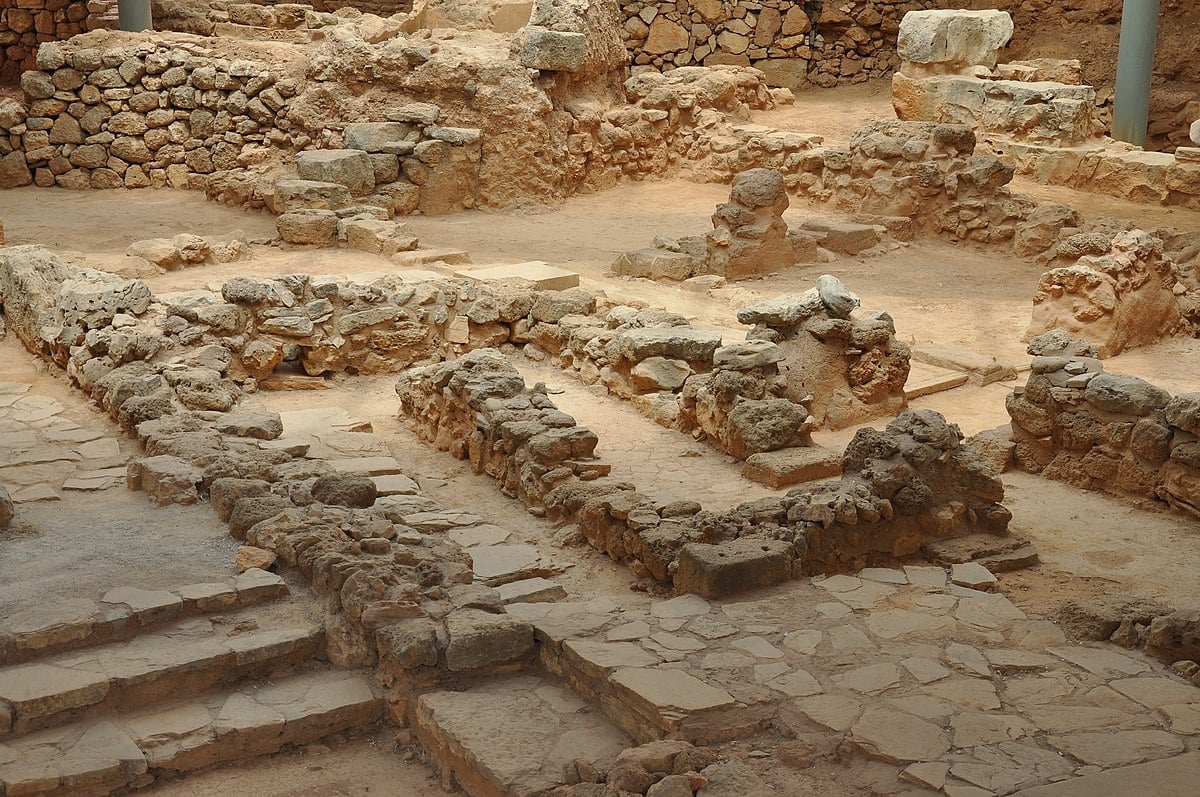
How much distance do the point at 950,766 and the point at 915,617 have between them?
1270mm

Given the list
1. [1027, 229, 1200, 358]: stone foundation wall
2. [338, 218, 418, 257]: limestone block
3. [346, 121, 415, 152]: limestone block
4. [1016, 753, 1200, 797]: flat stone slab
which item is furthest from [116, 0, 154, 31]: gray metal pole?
[1016, 753, 1200, 797]: flat stone slab

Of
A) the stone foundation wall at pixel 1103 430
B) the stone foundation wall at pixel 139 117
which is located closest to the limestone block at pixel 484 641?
the stone foundation wall at pixel 1103 430

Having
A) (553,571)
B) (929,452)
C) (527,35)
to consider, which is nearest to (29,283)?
(553,571)

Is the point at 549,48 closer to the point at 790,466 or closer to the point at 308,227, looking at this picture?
the point at 308,227

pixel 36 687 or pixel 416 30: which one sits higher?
pixel 416 30

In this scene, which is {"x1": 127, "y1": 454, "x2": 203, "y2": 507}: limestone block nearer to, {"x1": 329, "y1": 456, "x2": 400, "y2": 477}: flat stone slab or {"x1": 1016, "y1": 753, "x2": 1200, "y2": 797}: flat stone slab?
{"x1": 329, "y1": 456, "x2": 400, "y2": 477}: flat stone slab

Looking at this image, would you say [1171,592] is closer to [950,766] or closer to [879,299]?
[950,766]

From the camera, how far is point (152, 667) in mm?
4895

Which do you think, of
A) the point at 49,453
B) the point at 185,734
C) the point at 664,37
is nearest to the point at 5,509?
the point at 49,453

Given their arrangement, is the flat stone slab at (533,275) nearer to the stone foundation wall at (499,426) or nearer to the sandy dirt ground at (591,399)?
the sandy dirt ground at (591,399)

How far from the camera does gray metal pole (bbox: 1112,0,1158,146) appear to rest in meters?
16.2

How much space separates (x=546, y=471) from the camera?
23.8 ft

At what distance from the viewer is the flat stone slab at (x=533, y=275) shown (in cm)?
1123

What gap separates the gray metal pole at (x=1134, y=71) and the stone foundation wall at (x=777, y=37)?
555cm
